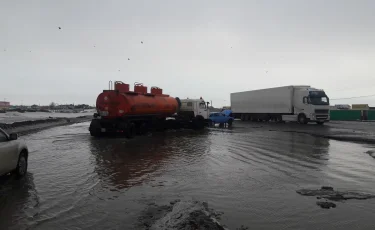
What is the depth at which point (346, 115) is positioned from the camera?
150 feet

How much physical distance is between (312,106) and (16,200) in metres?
30.3

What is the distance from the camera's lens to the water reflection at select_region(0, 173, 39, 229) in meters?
4.74

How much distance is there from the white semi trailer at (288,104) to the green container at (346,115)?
46.3 ft

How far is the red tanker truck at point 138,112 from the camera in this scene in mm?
18688

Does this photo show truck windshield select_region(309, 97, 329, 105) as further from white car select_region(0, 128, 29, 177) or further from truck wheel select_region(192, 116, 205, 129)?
white car select_region(0, 128, 29, 177)

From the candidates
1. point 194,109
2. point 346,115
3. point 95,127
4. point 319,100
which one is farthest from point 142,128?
point 346,115

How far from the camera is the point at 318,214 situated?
5199mm

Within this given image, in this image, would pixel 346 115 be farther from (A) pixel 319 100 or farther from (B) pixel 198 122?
(B) pixel 198 122

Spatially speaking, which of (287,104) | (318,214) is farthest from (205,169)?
(287,104)

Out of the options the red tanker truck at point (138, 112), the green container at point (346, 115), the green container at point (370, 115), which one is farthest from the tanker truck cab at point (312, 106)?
the green container at point (346, 115)

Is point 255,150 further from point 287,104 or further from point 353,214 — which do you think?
point 287,104

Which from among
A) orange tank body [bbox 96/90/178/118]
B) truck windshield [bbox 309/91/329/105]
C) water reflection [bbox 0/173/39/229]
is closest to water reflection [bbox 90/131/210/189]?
water reflection [bbox 0/173/39/229]

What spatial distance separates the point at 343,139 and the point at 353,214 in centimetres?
1402

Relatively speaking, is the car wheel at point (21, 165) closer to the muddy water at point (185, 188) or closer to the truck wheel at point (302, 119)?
the muddy water at point (185, 188)
